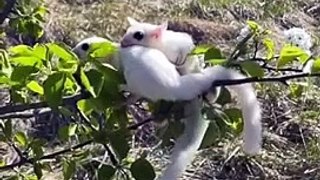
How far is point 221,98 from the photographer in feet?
3.45

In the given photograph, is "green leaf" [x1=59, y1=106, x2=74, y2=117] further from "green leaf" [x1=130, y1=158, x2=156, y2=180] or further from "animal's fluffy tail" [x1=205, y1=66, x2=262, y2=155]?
"animal's fluffy tail" [x1=205, y1=66, x2=262, y2=155]

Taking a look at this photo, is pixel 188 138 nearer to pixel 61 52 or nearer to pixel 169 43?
pixel 169 43

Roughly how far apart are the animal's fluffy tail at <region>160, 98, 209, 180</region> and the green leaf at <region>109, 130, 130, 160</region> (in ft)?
0.25

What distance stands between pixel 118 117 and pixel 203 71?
135 millimetres

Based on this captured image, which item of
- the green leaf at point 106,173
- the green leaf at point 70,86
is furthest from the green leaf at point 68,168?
the green leaf at point 70,86

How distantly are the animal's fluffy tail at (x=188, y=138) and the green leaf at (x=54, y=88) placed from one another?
0.17m

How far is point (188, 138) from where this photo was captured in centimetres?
112

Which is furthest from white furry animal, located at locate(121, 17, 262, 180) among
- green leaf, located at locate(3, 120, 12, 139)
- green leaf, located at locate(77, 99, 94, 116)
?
green leaf, located at locate(3, 120, 12, 139)

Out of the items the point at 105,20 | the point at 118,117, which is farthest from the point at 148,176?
the point at 105,20

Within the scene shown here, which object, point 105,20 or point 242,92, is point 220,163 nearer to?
point 105,20

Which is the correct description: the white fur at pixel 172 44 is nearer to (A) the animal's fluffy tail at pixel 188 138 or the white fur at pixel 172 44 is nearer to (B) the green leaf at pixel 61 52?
(A) the animal's fluffy tail at pixel 188 138

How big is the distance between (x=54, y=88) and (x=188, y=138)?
25 cm

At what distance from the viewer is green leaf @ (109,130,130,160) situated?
108cm

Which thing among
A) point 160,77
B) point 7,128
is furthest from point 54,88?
point 7,128
